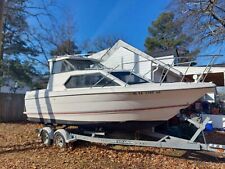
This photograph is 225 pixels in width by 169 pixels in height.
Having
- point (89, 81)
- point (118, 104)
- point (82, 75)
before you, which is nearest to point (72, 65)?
point (82, 75)

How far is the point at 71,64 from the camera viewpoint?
10.3 metres

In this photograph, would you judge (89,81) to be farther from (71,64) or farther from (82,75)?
(71,64)

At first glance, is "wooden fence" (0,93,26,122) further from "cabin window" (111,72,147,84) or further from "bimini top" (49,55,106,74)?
"cabin window" (111,72,147,84)

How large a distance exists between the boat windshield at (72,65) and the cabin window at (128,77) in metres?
1.17

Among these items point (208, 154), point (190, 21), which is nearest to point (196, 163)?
point (208, 154)

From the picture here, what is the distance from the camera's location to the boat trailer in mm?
7254

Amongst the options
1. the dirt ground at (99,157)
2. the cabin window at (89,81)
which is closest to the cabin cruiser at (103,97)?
the cabin window at (89,81)

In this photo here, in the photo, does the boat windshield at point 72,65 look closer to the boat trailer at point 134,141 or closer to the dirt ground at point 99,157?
the boat trailer at point 134,141

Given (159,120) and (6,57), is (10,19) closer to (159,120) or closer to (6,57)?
(6,57)

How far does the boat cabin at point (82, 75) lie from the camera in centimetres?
897

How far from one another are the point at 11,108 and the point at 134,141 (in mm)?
12111

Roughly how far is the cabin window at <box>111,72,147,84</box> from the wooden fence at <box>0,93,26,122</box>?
10.7 metres

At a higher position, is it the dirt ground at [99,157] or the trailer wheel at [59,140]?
the trailer wheel at [59,140]

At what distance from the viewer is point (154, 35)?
1828 inches
